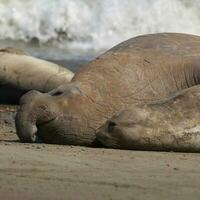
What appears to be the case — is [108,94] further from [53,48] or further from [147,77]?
[53,48]

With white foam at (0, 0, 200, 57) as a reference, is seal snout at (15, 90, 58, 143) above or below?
above

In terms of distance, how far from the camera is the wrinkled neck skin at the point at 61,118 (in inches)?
240

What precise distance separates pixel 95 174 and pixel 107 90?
5.25 feet

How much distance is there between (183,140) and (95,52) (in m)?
9.99

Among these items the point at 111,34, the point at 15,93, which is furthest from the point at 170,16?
the point at 15,93

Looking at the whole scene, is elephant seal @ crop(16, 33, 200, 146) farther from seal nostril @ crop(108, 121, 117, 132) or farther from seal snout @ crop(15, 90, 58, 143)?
seal nostril @ crop(108, 121, 117, 132)

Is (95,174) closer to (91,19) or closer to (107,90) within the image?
(107,90)

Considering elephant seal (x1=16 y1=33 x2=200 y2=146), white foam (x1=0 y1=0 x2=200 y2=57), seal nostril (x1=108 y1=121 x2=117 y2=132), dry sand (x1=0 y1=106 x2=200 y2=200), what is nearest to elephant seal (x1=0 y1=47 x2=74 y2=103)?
elephant seal (x1=16 y1=33 x2=200 y2=146)

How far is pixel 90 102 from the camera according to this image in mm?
6184

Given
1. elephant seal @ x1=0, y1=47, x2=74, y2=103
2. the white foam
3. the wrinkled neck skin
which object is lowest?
the white foam

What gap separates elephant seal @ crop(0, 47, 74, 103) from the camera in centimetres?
1013

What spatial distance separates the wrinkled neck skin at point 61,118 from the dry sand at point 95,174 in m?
0.30

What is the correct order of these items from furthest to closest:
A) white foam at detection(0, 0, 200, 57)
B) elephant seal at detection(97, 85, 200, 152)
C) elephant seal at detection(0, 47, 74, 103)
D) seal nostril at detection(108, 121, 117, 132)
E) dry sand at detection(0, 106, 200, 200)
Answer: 1. white foam at detection(0, 0, 200, 57)
2. elephant seal at detection(0, 47, 74, 103)
3. seal nostril at detection(108, 121, 117, 132)
4. elephant seal at detection(97, 85, 200, 152)
5. dry sand at detection(0, 106, 200, 200)

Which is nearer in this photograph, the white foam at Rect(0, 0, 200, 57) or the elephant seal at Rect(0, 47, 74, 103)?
the elephant seal at Rect(0, 47, 74, 103)
